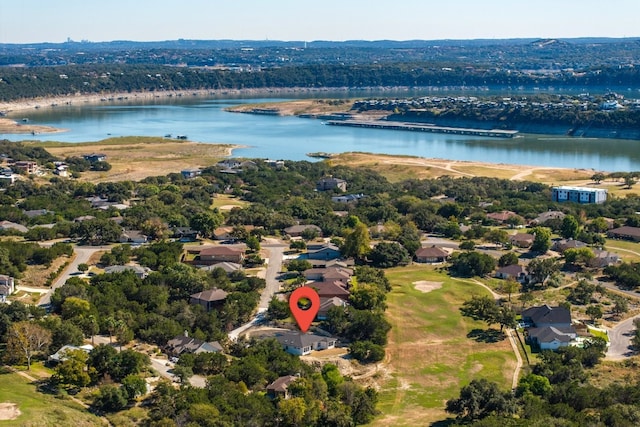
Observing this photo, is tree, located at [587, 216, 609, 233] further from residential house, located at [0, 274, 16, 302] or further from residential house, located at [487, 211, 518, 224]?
residential house, located at [0, 274, 16, 302]

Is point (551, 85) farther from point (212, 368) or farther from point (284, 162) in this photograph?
point (212, 368)

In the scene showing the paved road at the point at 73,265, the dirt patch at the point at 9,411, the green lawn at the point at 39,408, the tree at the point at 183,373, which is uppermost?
the dirt patch at the point at 9,411

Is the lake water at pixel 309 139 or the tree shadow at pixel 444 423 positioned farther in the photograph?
the lake water at pixel 309 139

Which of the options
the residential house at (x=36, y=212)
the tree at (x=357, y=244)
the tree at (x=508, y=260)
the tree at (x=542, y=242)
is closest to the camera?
the tree at (x=508, y=260)

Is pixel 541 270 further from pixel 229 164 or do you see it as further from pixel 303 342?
pixel 229 164

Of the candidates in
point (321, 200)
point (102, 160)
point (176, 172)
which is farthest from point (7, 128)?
point (321, 200)

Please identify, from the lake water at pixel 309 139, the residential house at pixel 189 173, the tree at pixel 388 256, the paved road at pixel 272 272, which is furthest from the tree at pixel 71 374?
the lake water at pixel 309 139

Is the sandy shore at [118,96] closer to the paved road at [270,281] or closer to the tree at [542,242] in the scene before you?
the paved road at [270,281]
